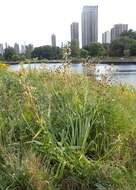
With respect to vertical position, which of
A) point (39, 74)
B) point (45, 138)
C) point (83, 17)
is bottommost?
point (45, 138)

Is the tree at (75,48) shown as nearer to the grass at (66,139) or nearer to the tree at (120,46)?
the grass at (66,139)

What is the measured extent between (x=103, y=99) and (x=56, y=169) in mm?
886

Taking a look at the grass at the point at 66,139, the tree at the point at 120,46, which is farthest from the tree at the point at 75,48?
the tree at the point at 120,46

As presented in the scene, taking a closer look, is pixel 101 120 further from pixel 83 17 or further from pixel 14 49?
pixel 14 49

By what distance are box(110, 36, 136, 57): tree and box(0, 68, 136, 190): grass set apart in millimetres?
17001

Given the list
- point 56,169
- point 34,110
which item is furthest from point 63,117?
point 56,169

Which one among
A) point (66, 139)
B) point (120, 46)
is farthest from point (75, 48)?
point (120, 46)

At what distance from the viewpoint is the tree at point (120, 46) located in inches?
916

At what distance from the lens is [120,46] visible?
27.8 m

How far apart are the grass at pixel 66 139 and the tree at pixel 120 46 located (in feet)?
55.8

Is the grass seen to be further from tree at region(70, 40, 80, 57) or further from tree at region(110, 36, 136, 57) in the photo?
tree at region(110, 36, 136, 57)

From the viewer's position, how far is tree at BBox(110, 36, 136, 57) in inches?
916

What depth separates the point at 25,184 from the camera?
8.29ft

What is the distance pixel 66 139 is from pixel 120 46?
25.4 metres
